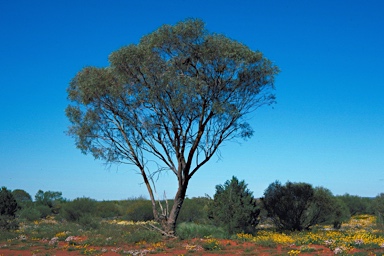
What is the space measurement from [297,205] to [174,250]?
12.1 m

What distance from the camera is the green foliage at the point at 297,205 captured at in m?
28.7

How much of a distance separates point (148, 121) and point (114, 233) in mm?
6578

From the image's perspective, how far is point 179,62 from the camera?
921 inches

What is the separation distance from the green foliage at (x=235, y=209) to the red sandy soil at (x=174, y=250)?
145 inches

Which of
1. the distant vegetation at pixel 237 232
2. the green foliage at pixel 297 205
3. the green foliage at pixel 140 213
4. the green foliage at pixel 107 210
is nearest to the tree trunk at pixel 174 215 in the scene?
the distant vegetation at pixel 237 232

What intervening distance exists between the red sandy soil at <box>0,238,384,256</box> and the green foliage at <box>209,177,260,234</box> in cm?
369

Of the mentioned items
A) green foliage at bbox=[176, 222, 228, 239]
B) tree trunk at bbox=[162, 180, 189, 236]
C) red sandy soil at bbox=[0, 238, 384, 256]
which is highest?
tree trunk at bbox=[162, 180, 189, 236]

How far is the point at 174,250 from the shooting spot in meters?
19.2

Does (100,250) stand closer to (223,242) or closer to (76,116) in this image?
(223,242)

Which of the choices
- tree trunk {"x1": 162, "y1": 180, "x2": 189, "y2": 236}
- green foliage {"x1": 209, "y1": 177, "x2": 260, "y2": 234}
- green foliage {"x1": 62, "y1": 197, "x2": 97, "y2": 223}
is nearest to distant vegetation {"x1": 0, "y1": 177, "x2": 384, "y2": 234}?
green foliage {"x1": 209, "y1": 177, "x2": 260, "y2": 234}

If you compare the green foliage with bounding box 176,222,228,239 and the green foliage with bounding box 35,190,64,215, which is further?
the green foliage with bounding box 35,190,64,215

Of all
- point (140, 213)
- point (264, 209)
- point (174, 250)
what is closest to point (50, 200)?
point (140, 213)

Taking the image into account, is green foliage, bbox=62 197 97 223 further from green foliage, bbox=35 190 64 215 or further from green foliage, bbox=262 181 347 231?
green foliage, bbox=262 181 347 231

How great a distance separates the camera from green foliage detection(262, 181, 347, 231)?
94.1 feet
